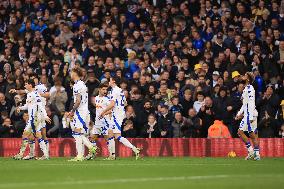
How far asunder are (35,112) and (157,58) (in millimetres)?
6673

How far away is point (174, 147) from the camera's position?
88.7ft

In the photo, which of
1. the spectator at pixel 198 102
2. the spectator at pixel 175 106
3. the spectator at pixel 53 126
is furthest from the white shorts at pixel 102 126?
the spectator at pixel 53 126

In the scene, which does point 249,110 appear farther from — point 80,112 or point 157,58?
point 157,58

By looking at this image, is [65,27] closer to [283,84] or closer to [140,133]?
[140,133]

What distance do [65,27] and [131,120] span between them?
5.98 meters

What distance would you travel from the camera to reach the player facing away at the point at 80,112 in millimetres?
22891

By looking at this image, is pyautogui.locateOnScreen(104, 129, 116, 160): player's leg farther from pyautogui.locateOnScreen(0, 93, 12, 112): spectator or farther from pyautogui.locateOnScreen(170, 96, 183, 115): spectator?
pyautogui.locateOnScreen(0, 93, 12, 112): spectator

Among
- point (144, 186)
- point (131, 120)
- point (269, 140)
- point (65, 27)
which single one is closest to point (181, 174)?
point (144, 186)

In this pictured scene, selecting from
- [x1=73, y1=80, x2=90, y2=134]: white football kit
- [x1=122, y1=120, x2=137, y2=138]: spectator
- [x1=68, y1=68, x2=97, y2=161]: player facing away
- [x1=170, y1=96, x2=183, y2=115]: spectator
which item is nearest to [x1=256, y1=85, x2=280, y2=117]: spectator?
[x1=170, y1=96, x2=183, y2=115]: spectator

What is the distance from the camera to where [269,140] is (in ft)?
84.9

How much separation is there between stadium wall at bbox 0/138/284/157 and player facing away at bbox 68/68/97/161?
4147 mm

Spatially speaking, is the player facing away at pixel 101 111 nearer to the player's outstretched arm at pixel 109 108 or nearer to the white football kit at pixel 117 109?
the white football kit at pixel 117 109

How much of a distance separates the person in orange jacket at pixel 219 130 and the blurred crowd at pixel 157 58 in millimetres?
36

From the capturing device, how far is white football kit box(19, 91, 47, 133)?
24500mm
